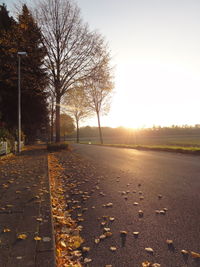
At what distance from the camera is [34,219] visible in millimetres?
2748

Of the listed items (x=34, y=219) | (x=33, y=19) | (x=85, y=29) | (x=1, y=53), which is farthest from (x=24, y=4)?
(x=34, y=219)

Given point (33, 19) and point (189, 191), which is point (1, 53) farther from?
point (189, 191)

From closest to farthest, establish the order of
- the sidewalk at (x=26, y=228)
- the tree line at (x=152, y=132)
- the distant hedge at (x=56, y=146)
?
the sidewalk at (x=26, y=228), the distant hedge at (x=56, y=146), the tree line at (x=152, y=132)

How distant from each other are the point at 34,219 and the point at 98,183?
278 cm

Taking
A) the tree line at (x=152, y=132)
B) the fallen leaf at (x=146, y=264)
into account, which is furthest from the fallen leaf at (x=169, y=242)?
the tree line at (x=152, y=132)

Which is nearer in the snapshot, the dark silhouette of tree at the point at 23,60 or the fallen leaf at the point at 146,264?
the fallen leaf at the point at 146,264

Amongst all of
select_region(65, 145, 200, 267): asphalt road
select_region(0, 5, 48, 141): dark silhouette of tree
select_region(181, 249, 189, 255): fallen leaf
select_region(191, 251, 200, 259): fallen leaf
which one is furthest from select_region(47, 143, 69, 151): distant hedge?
select_region(191, 251, 200, 259): fallen leaf

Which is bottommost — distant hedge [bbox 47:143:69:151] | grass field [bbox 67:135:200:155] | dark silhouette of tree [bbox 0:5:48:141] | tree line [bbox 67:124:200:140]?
grass field [bbox 67:135:200:155]

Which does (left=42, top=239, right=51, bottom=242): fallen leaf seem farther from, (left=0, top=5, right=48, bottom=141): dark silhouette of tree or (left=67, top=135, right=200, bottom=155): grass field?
(left=0, top=5, right=48, bottom=141): dark silhouette of tree

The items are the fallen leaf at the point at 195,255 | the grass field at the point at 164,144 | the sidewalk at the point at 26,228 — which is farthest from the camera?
the grass field at the point at 164,144

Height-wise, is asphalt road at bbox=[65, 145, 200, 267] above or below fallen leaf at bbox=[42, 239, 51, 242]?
below

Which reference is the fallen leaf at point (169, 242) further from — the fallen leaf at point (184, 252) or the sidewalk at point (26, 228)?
the sidewalk at point (26, 228)

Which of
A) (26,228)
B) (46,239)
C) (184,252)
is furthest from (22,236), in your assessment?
(184,252)

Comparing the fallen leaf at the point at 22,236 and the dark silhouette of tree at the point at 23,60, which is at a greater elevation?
the dark silhouette of tree at the point at 23,60
